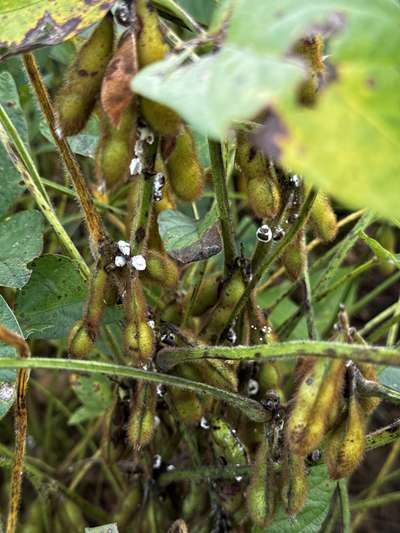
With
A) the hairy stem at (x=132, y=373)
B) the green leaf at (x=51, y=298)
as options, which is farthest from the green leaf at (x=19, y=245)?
the hairy stem at (x=132, y=373)

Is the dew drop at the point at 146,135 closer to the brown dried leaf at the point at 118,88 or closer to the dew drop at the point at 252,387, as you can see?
the brown dried leaf at the point at 118,88

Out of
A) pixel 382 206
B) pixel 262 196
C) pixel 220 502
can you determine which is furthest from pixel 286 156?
pixel 220 502

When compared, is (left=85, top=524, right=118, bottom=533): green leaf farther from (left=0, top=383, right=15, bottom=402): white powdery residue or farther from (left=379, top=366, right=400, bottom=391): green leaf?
(left=379, top=366, right=400, bottom=391): green leaf

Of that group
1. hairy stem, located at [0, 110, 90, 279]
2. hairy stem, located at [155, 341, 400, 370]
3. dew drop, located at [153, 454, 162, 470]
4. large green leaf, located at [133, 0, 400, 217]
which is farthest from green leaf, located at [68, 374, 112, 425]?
large green leaf, located at [133, 0, 400, 217]

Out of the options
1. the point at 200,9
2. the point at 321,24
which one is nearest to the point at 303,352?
the point at 321,24

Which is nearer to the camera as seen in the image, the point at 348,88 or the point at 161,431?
the point at 348,88

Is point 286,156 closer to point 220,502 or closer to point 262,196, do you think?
point 262,196
